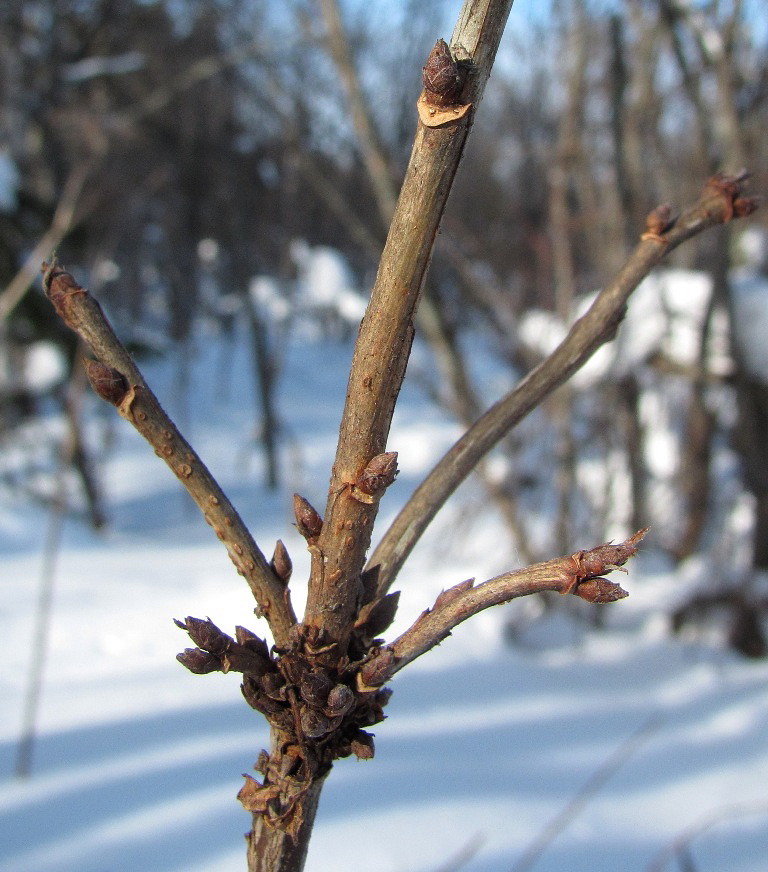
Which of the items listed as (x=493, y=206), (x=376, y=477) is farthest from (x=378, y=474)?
(x=493, y=206)

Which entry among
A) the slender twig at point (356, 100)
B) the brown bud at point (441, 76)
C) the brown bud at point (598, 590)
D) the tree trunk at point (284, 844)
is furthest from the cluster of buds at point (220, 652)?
the slender twig at point (356, 100)

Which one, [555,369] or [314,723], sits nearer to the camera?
[314,723]

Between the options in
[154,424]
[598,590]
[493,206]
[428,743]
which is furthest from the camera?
[493,206]

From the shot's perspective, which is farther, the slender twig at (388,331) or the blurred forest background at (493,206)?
the blurred forest background at (493,206)

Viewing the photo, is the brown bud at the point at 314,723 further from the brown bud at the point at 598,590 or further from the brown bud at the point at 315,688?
the brown bud at the point at 598,590

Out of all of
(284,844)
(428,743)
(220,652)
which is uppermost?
(428,743)

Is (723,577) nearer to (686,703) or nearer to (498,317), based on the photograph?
(686,703)

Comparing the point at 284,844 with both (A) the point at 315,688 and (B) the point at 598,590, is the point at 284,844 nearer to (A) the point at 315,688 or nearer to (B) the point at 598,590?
(A) the point at 315,688

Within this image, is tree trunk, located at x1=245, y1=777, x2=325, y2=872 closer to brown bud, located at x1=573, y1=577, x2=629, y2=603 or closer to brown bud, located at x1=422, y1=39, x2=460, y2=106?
brown bud, located at x1=573, y1=577, x2=629, y2=603
